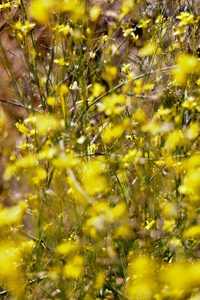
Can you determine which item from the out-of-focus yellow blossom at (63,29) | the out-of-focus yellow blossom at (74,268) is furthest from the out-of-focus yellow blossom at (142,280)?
the out-of-focus yellow blossom at (63,29)

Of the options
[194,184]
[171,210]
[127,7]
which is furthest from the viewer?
[127,7]

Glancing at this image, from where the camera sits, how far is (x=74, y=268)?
84cm

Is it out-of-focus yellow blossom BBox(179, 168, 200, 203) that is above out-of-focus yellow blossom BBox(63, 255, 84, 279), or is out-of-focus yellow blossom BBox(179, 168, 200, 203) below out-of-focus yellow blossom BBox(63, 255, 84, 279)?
above

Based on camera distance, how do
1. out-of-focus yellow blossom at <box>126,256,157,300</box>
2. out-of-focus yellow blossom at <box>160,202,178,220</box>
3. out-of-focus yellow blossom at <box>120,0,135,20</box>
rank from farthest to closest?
out-of-focus yellow blossom at <box>120,0,135,20</box>
out-of-focus yellow blossom at <box>160,202,178,220</box>
out-of-focus yellow blossom at <box>126,256,157,300</box>

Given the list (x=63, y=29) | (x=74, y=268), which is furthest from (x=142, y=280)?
(x=63, y=29)

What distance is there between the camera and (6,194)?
178 cm

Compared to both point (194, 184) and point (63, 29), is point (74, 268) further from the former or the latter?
point (63, 29)

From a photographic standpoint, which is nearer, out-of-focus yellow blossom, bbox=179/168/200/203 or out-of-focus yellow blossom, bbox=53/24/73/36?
out-of-focus yellow blossom, bbox=179/168/200/203

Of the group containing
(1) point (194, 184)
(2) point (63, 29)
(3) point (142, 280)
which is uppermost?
(2) point (63, 29)

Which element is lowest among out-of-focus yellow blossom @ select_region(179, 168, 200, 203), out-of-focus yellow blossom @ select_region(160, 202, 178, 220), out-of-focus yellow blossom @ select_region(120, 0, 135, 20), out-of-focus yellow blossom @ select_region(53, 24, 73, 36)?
out-of-focus yellow blossom @ select_region(179, 168, 200, 203)

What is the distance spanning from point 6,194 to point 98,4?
120 centimetres

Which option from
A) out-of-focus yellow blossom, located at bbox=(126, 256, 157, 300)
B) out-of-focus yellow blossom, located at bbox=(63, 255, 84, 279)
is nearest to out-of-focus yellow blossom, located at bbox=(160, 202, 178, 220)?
out-of-focus yellow blossom, located at bbox=(126, 256, 157, 300)

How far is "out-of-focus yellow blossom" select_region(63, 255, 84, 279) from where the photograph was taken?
2.72 feet

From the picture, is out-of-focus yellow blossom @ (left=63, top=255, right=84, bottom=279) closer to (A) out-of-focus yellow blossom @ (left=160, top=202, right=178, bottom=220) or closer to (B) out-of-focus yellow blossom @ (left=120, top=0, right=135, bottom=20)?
(A) out-of-focus yellow blossom @ (left=160, top=202, right=178, bottom=220)
